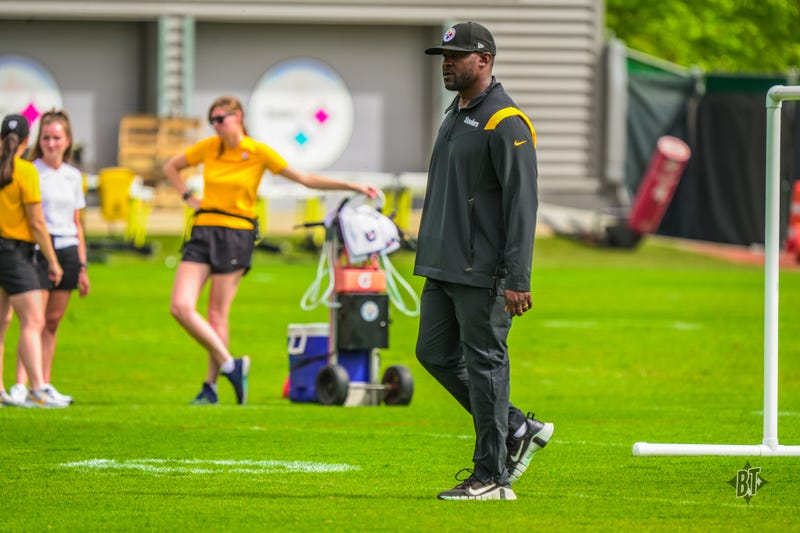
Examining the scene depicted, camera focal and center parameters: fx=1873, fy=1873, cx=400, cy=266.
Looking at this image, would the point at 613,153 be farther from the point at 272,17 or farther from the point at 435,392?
the point at 435,392

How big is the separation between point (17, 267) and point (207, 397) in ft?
5.25

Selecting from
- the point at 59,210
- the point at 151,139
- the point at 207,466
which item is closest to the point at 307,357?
the point at 59,210

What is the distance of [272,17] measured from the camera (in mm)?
35125

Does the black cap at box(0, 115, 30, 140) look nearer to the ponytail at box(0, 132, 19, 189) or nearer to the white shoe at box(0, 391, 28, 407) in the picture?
the ponytail at box(0, 132, 19, 189)

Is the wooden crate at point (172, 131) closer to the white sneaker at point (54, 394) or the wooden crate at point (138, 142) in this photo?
the wooden crate at point (138, 142)

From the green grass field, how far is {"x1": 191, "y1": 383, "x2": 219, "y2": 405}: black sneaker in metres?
0.27

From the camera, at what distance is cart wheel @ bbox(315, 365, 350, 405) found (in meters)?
12.6

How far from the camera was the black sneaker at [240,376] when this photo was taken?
502 inches

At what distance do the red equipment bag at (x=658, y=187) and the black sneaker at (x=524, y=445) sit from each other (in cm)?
2421

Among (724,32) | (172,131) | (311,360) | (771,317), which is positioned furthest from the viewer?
(724,32)

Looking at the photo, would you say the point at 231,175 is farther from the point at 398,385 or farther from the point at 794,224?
the point at 794,224

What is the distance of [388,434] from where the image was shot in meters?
11.0

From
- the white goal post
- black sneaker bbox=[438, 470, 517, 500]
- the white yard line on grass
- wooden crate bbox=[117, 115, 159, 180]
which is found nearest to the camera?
black sneaker bbox=[438, 470, 517, 500]

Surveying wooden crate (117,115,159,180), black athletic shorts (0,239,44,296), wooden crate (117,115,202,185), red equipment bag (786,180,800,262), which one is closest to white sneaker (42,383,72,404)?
black athletic shorts (0,239,44,296)
